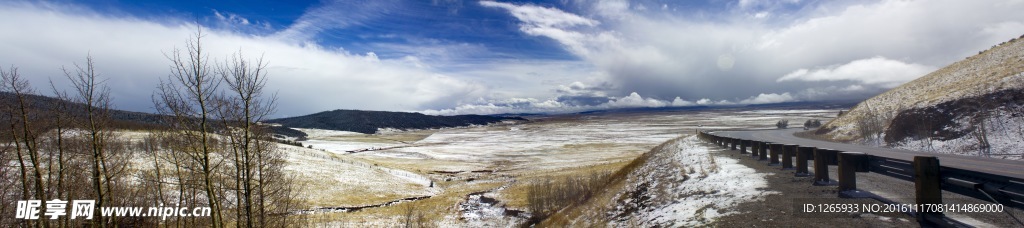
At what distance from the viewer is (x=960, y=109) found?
33.3 m

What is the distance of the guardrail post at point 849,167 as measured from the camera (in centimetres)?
949

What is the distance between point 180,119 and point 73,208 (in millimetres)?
11476

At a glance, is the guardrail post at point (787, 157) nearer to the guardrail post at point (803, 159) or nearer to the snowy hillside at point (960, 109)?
the guardrail post at point (803, 159)

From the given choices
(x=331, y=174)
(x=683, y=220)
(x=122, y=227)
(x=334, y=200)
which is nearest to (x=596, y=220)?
(x=683, y=220)

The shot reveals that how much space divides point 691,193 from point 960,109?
1332 inches

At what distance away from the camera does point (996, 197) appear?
6.32 metres

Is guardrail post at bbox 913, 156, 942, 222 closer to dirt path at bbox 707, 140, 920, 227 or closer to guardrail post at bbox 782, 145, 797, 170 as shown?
dirt path at bbox 707, 140, 920, 227

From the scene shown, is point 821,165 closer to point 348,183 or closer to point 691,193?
point 691,193

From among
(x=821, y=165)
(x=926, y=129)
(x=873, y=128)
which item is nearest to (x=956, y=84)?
(x=873, y=128)

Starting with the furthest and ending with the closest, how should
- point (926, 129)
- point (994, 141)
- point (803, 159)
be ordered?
point (926, 129) < point (994, 141) < point (803, 159)

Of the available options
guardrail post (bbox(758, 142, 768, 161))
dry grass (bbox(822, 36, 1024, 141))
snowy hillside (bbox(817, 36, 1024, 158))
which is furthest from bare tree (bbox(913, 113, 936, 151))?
guardrail post (bbox(758, 142, 768, 161))

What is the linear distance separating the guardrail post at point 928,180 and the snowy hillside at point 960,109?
26.0 meters

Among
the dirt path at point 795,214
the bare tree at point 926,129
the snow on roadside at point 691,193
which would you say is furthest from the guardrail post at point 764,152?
the bare tree at point 926,129

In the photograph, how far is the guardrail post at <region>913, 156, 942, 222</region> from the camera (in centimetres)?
698
